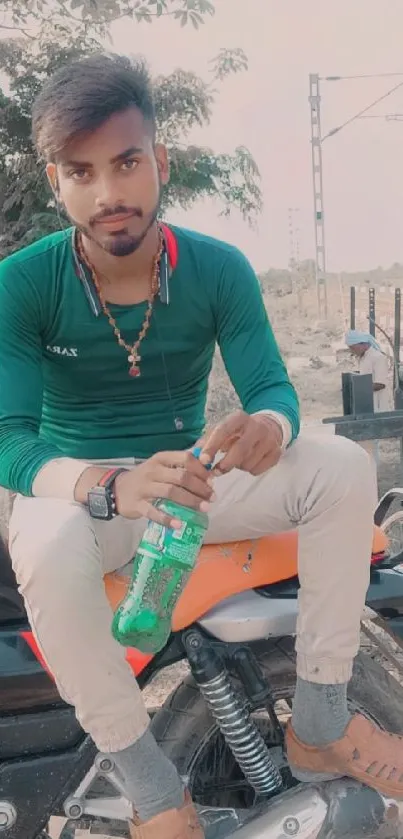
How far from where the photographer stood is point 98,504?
1.65m

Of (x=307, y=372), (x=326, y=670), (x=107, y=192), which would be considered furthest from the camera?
(x=307, y=372)

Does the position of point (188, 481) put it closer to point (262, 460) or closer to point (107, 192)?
point (262, 460)

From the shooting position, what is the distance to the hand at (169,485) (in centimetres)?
155

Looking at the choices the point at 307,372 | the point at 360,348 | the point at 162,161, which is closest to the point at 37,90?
the point at 360,348

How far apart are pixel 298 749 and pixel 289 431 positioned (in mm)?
692

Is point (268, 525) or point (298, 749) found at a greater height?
point (268, 525)

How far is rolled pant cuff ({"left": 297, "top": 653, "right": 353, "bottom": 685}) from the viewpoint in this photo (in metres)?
1.75

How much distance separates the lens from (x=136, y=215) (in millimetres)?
1908

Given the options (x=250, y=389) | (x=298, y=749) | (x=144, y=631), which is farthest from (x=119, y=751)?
(x=250, y=389)

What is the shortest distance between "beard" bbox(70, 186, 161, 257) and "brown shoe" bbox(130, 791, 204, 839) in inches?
47.2

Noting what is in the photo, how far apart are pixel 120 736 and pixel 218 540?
1.54 feet

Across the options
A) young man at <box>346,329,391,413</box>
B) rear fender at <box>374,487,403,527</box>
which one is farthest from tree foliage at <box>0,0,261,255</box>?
rear fender at <box>374,487,403,527</box>

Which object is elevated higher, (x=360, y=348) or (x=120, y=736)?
(x=120, y=736)

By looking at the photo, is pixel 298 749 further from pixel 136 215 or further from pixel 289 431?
pixel 136 215
